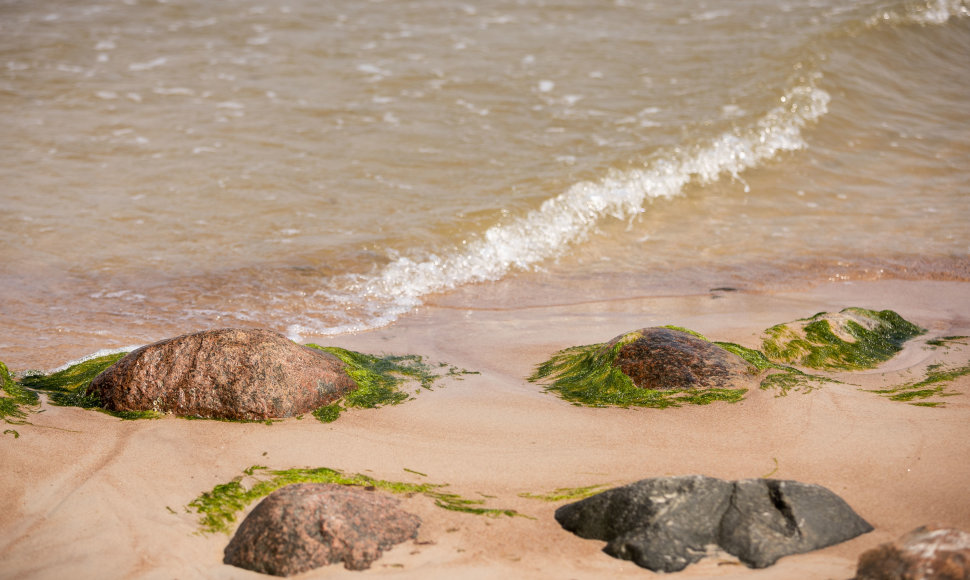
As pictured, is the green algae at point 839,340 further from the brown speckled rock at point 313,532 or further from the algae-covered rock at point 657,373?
the brown speckled rock at point 313,532

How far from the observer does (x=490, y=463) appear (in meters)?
3.91

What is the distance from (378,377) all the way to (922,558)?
3115 mm

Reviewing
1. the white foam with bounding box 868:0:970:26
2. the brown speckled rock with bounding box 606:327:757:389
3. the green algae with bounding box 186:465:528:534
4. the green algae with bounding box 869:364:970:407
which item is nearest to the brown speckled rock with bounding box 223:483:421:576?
the green algae with bounding box 186:465:528:534

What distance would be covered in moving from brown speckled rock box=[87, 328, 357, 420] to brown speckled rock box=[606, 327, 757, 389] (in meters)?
1.72

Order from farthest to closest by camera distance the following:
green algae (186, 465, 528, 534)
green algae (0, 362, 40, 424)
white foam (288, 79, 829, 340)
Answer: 1. white foam (288, 79, 829, 340)
2. green algae (0, 362, 40, 424)
3. green algae (186, 465, 528, 534)

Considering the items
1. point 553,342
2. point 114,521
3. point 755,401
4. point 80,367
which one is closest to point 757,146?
point 553,342

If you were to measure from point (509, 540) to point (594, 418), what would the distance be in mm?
1282

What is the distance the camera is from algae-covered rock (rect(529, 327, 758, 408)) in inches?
180

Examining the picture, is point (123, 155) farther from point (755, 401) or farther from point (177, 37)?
point (755, 401)

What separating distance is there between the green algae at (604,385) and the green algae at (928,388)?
A: 35.3 inches

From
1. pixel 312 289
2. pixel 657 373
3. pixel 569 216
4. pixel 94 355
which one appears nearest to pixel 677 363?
pixel 657 373

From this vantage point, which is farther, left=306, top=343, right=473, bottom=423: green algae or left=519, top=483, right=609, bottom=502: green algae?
left=306, top=343, right=473, bottom=423: green algae

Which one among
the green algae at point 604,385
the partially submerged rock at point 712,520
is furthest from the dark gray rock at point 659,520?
the green algae at point 604,385

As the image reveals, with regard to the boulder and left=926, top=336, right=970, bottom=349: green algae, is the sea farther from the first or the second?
the boulder
